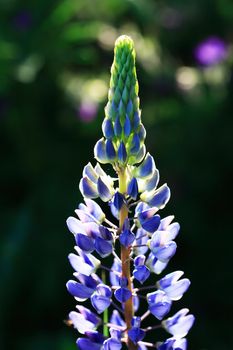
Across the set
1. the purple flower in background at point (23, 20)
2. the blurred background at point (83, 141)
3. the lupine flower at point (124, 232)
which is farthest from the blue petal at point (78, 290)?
the purple flower in background at point (23, 20)

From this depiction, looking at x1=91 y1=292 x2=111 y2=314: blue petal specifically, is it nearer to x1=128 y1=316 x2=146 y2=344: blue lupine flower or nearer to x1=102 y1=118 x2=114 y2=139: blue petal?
x1=128 y1=316 x2=146 y2=344: blue lupine flower

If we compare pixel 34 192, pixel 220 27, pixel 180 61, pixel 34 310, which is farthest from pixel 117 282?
pixel 220 27

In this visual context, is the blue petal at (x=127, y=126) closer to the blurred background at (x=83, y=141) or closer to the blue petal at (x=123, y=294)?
the blue petal at (x=123, y=294)

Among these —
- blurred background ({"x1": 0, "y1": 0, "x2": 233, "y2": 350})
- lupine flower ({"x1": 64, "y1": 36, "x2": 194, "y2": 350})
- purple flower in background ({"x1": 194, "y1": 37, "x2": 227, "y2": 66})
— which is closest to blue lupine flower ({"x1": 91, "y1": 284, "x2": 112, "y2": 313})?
lupine flower ({"x1": 64, "y1": 36, "x2": 194, "y2": 350})

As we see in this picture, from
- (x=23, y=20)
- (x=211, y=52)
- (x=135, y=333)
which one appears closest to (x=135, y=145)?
(x=135, y=333)

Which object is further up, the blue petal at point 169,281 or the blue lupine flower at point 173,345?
the blue petal at point 169,281

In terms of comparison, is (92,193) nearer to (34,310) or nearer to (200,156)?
(34,310)
